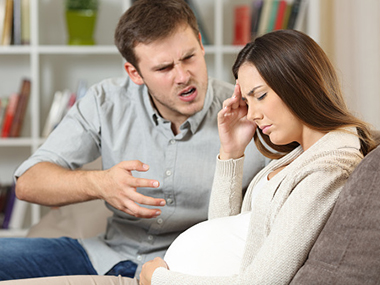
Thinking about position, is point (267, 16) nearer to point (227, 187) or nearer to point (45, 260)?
point (227, 187)

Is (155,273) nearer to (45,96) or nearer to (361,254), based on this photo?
(361,254)

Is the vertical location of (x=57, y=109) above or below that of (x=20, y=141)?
above

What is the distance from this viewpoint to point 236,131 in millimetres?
1322

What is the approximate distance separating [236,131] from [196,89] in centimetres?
25

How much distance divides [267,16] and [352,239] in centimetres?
202

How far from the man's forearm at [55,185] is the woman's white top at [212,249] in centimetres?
35

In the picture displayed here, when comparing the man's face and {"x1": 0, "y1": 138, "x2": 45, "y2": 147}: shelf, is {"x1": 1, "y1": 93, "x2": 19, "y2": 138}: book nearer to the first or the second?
{"x1": 0, "y1": 138, "x2": 45, "y2": 147}: shelf

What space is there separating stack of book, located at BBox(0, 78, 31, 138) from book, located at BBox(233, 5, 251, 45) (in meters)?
1.14

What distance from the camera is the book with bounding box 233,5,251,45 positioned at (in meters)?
2.67

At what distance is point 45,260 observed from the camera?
1.43 meters

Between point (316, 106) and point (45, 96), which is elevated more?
point (316, 106)

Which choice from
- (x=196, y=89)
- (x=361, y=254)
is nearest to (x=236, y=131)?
(x=196, y=89)

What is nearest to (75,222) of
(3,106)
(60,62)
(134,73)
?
(134,73)

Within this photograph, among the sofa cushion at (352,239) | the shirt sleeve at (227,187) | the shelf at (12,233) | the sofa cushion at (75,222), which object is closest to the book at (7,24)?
the shelf at (12,233)
